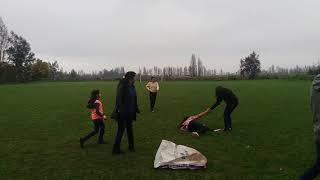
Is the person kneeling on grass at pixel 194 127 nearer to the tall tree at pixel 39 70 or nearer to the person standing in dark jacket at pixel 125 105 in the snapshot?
the person standing in dark jacket at pixel 125 105

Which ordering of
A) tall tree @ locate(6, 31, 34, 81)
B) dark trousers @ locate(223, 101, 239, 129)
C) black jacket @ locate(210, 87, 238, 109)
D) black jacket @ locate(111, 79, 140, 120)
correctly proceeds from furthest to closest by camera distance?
tall tree @ locate(6, 31, 34, 81), dark trousers @ locate(223, 101, 239, 129), black jacket @ locate(210, 87, 238, 109), black jacket @ locate(111, 79, 140, 120)

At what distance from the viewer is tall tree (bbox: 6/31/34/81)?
105 meters

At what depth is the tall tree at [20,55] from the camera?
104644 mm

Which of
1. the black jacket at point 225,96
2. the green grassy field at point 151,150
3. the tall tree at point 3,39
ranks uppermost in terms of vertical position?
the tall tree at point 3,39

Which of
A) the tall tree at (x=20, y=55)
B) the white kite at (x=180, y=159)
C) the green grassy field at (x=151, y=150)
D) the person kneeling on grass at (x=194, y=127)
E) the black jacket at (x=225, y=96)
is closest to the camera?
the green grassy field at (x=151, y=150)

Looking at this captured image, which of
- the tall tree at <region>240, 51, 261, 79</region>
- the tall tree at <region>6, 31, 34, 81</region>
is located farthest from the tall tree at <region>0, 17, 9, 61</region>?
the tall tree at <region>240, 51, 261, 79</region>

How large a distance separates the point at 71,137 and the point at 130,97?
394 centimetres

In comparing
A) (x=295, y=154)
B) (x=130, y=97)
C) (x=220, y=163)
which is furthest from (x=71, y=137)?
(x=295, y=154)

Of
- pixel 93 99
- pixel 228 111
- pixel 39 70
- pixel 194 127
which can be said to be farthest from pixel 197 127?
pixel 39 70

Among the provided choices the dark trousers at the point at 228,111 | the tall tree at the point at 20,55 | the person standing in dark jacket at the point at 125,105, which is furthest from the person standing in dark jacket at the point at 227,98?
the tall tree at the point at 20,55

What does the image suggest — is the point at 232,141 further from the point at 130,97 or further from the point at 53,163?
the point at 53,163

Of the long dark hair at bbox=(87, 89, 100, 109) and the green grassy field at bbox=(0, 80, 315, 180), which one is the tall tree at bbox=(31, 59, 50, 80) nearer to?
the green grassy field at bbox=(0, 80, 315, 180)

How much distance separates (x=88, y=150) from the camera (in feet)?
38.0

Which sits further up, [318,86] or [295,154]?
[318,86]
